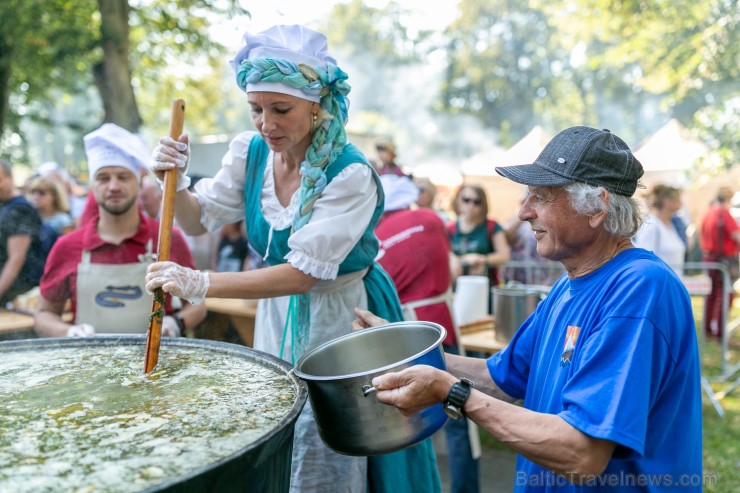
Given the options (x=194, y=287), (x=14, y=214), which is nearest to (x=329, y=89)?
(x=194, y=287)

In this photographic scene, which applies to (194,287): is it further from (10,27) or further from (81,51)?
(81,51)

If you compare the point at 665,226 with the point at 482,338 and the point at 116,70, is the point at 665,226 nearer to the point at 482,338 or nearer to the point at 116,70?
the point at 482,338

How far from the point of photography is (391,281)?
2674 mm

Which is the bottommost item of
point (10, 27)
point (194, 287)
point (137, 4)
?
point (194, 287)

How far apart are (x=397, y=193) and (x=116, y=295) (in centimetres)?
186

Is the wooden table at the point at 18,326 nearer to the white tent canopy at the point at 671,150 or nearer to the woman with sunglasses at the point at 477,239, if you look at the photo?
the woman with sunglasses at the point at 477,239

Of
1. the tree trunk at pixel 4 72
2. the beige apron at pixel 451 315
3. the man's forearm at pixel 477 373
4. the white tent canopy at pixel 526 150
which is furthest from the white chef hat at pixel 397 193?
the tree trunk at pixel 4 72

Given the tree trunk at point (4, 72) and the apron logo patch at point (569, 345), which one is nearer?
the apron logo patch at point (569, 345)

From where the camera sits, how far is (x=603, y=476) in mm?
1561

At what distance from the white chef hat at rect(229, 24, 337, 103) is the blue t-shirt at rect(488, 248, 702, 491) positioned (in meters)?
1.18

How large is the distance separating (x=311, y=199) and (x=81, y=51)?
9.34 metres

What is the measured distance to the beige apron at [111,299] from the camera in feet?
10.4

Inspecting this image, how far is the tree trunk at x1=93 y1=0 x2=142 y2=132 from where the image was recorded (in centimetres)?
959

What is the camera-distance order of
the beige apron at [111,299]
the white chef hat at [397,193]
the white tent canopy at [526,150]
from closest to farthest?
1. the beige apron at [111,299]
2. the white chef hat at [397,193]
3. the white tent canopy at [526,150]
